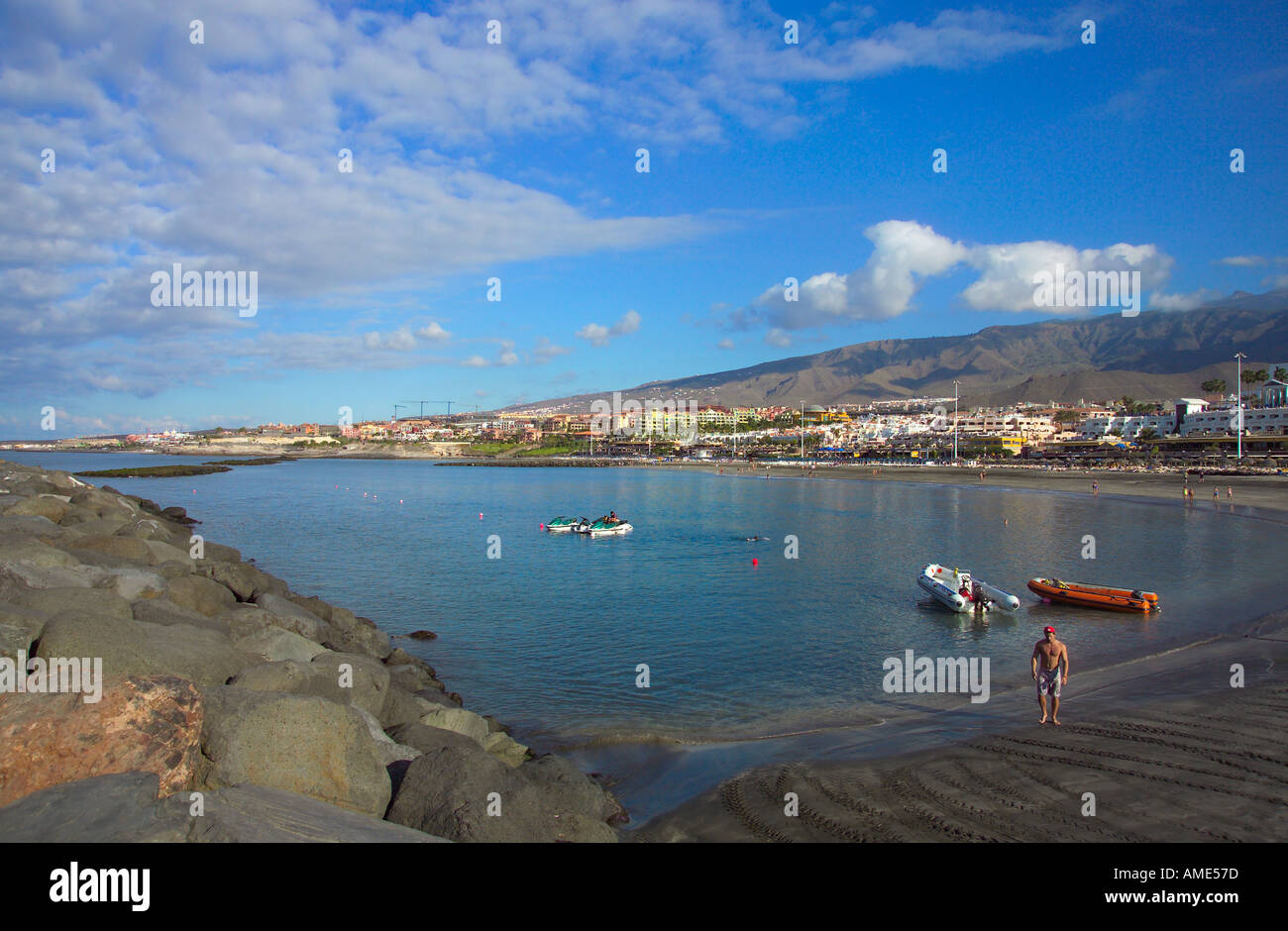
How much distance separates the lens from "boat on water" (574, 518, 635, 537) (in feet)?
139

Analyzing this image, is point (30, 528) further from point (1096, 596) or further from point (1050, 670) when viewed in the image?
point (1096, 596)

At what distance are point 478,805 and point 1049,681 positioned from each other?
9.53 meters

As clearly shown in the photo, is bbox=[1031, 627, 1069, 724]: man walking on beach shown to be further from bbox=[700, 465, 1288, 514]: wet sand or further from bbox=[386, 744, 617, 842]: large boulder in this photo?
bbox=[700, 465, 1288, 514]: wet sand

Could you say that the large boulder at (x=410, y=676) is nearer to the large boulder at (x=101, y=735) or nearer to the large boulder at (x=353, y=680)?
the large boulder at (x=353, y=680)

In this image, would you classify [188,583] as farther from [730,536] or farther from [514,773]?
[730,536]

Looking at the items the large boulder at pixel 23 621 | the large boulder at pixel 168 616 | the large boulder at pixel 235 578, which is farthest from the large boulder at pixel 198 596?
the large boulder at pixel 23 621

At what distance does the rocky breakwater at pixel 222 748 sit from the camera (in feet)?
18.9

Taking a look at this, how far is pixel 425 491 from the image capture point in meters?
80.5

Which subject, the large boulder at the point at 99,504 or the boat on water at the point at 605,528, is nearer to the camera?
the large boulder at the point at 99,504

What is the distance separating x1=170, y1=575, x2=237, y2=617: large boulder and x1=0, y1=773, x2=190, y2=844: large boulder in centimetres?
815

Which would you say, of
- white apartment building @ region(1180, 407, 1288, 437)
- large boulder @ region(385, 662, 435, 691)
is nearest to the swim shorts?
large boulder @ region(385, 662, 435, 691)

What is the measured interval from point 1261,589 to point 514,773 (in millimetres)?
27158

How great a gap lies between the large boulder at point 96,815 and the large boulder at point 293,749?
0.87m

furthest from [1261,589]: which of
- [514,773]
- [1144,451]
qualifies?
[1144,451]
